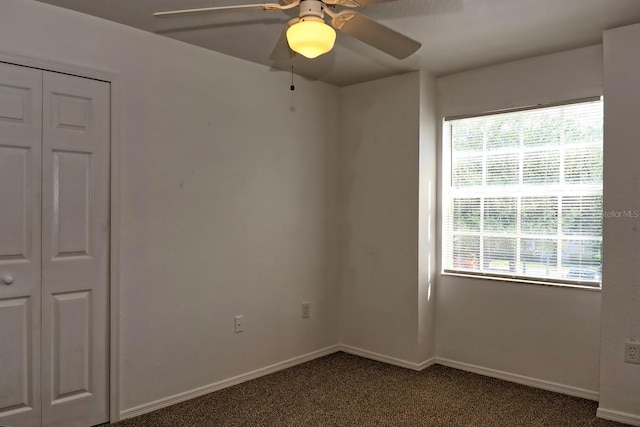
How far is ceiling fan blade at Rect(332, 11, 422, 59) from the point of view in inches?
74.1

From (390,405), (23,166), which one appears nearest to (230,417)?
(390,405)

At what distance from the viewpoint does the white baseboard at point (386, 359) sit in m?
3.81

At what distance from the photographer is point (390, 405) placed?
3.12 meters

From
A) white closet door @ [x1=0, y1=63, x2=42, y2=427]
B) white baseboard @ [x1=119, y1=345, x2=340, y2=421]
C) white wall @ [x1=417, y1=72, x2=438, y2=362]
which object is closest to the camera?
white closet door @ [x1=0, y1=63, x2=42, y2=427]

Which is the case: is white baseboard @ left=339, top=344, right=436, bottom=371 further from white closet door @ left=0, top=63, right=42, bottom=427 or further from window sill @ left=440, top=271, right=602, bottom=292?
white closet door @ left=0, top=63, right=42, bottom=427

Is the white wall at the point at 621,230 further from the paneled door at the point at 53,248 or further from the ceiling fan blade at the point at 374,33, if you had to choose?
the paneled door at the point at 53,248

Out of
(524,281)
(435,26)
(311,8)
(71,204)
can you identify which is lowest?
(524,281)

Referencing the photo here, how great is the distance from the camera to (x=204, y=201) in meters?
3.29

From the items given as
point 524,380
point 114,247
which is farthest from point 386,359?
point 114,247

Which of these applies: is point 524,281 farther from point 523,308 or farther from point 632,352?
point 632,352

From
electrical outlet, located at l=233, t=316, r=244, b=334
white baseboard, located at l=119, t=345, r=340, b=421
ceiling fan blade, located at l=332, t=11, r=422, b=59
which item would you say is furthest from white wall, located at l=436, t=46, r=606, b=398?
ceiling fan blade, located at l=332, t=11, r=422, b=59

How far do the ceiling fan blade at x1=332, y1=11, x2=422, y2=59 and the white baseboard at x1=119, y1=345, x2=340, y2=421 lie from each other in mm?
2420

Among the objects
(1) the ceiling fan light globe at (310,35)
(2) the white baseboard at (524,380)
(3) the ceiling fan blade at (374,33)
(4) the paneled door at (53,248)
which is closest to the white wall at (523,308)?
(2) the white baseboard at (524,380)

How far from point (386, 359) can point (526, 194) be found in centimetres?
167
